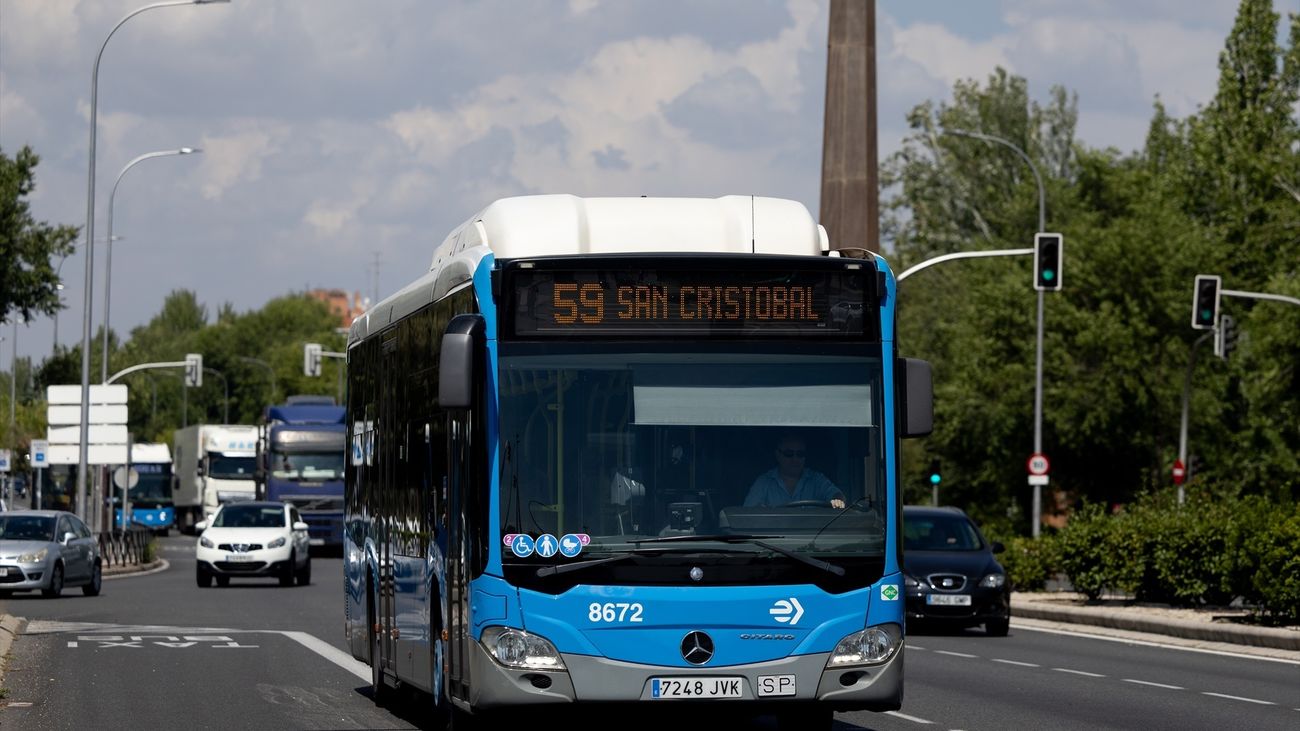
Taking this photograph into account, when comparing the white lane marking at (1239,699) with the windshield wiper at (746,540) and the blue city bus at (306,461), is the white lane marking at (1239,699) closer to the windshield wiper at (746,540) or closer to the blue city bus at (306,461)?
the windshield wiper at (746,540)

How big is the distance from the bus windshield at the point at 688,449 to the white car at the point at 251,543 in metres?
28.8

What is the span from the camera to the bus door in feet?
37.9

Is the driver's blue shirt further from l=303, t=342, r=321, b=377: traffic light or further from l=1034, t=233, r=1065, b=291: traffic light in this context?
l=303, t=342, r=321, b=377: traffic light

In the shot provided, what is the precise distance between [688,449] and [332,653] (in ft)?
38.1

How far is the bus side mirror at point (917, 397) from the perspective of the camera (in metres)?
11.3

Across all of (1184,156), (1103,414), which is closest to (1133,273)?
(1103,414)

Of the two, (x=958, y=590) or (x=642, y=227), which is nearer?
(x=642, y=227)

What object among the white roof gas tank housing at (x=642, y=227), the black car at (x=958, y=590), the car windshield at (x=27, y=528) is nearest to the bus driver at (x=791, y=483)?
the white roof gas tank housing at (x=642, y=227)

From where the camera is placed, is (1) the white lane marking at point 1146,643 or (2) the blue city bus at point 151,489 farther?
(2) the blue city bus at point 151,489

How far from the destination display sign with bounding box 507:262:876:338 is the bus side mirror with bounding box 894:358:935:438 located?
403 millimetres

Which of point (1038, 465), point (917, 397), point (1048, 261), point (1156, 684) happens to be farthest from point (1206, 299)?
point (917, 397)

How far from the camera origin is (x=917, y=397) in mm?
11359

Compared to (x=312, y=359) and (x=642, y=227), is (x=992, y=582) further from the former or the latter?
(x=312, y=359)

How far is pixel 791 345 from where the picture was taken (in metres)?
11.5
